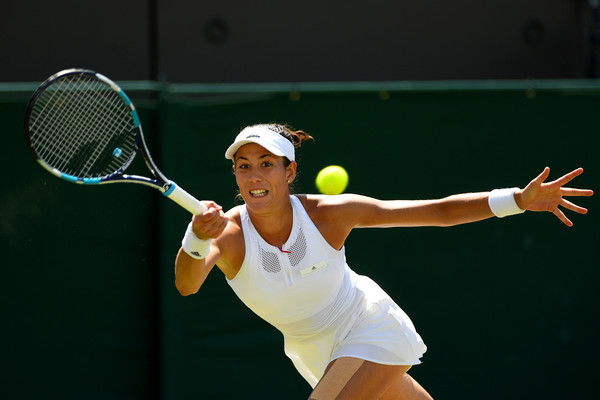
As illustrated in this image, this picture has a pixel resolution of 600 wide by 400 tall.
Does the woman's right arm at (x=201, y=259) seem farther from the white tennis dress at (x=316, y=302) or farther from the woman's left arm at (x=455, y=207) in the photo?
the woman's left arm at (x=455, y=207)

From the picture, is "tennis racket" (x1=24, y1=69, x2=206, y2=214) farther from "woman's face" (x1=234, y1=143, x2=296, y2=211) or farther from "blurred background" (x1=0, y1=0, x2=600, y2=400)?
"blurred background" (x1=0, y1=0, x2=600, y2=400)

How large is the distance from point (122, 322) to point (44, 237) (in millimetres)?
677

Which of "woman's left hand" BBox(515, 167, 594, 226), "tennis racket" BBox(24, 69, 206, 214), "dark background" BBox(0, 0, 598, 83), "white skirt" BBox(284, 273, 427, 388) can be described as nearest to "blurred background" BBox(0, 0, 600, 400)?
"tennis racket" BBox(24, 69, 206, 214)

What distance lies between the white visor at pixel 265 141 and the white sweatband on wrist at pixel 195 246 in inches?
19.4

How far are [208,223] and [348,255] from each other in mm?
2294

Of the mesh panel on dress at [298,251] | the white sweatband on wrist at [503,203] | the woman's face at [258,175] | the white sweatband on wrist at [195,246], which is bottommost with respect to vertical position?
the white sweatband on wrist at [195,246]

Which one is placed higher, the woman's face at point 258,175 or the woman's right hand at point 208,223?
Result: the woman's face at point 258,175

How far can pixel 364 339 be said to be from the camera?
3.69 meters

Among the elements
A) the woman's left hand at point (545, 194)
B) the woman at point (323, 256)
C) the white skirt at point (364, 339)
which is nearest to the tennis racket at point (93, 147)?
the woman at point (323, 256)

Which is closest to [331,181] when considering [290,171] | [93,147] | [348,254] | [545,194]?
[348,254]

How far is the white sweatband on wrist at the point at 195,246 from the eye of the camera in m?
3.23

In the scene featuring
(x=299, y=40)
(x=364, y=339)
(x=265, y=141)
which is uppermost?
(x=299, y=40)

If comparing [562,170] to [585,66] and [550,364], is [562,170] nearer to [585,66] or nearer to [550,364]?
[550,364]

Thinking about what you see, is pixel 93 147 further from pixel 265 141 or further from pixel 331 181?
pixel 331 181
